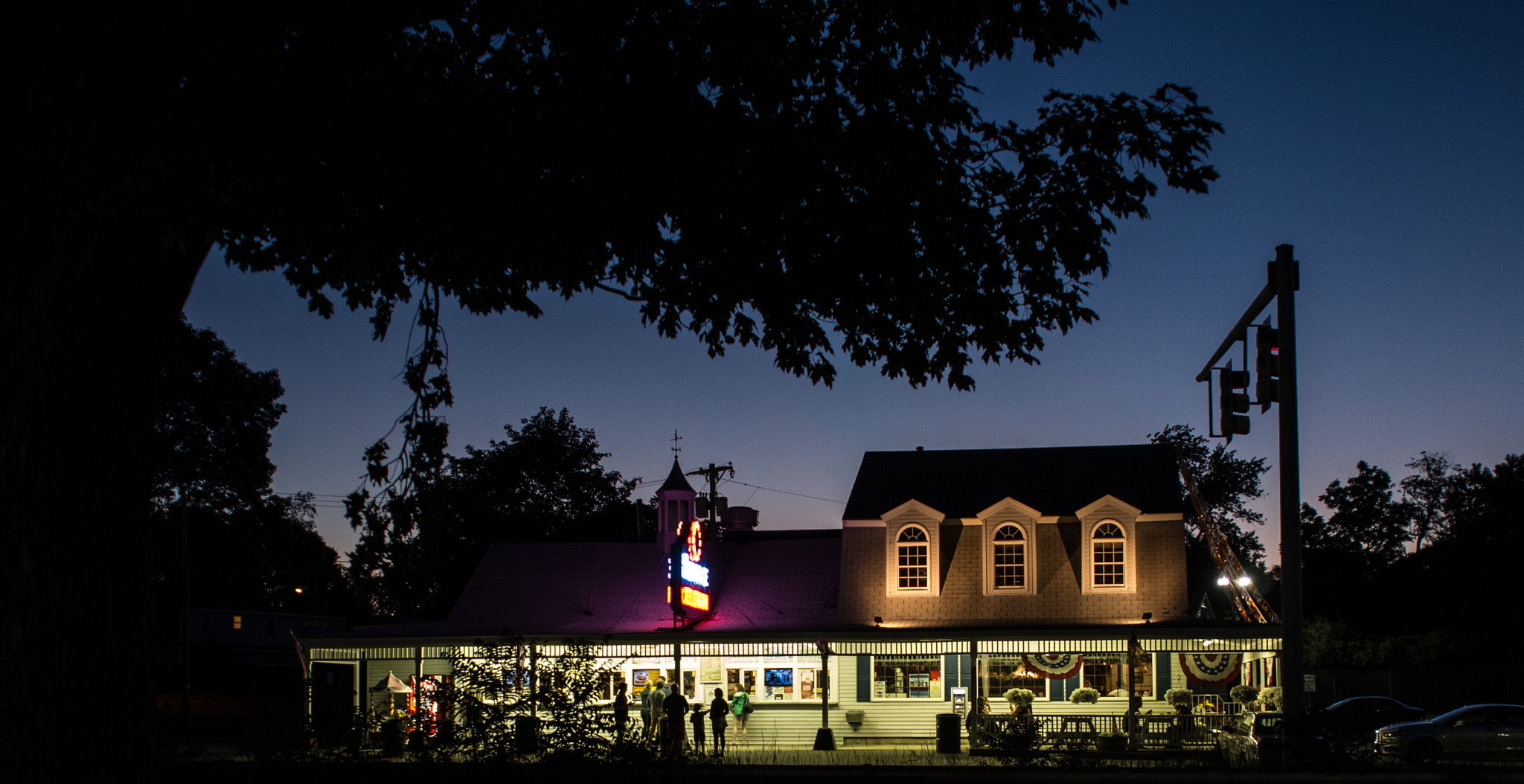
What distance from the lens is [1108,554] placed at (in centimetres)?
2547

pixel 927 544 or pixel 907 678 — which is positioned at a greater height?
pixel 927 544

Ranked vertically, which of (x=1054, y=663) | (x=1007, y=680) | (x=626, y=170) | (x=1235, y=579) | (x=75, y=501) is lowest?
(x=1007, y=680)

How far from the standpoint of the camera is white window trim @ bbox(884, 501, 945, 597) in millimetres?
26078

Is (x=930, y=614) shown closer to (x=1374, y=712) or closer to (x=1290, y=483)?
(x=1374, y=712)

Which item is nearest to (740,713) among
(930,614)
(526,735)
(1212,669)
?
(930,614)

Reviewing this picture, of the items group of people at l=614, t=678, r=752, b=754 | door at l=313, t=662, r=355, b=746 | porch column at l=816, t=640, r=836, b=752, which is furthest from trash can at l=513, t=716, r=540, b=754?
porch column at l=816, t=640, r=836, b=752

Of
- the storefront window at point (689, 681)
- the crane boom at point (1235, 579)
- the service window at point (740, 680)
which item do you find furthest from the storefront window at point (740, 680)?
the crane boom at point (1235, 579)

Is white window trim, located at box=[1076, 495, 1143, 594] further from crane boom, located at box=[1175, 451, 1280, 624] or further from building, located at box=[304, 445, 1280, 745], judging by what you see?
crane boom, located at box=[1175, 451, 1280, 624]

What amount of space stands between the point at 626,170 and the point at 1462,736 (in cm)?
1998

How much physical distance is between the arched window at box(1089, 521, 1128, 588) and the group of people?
8.01 meters

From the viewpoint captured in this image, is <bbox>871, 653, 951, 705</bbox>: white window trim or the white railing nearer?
the white railing

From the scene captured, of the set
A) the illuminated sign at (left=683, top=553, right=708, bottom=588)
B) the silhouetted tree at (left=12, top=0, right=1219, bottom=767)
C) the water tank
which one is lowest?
the illuminated sign at (left=683, top=553, right=708, bottom=588)

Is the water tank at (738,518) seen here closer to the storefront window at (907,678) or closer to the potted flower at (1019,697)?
the storefront window at (907,678)

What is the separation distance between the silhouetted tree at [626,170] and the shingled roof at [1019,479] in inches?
665
